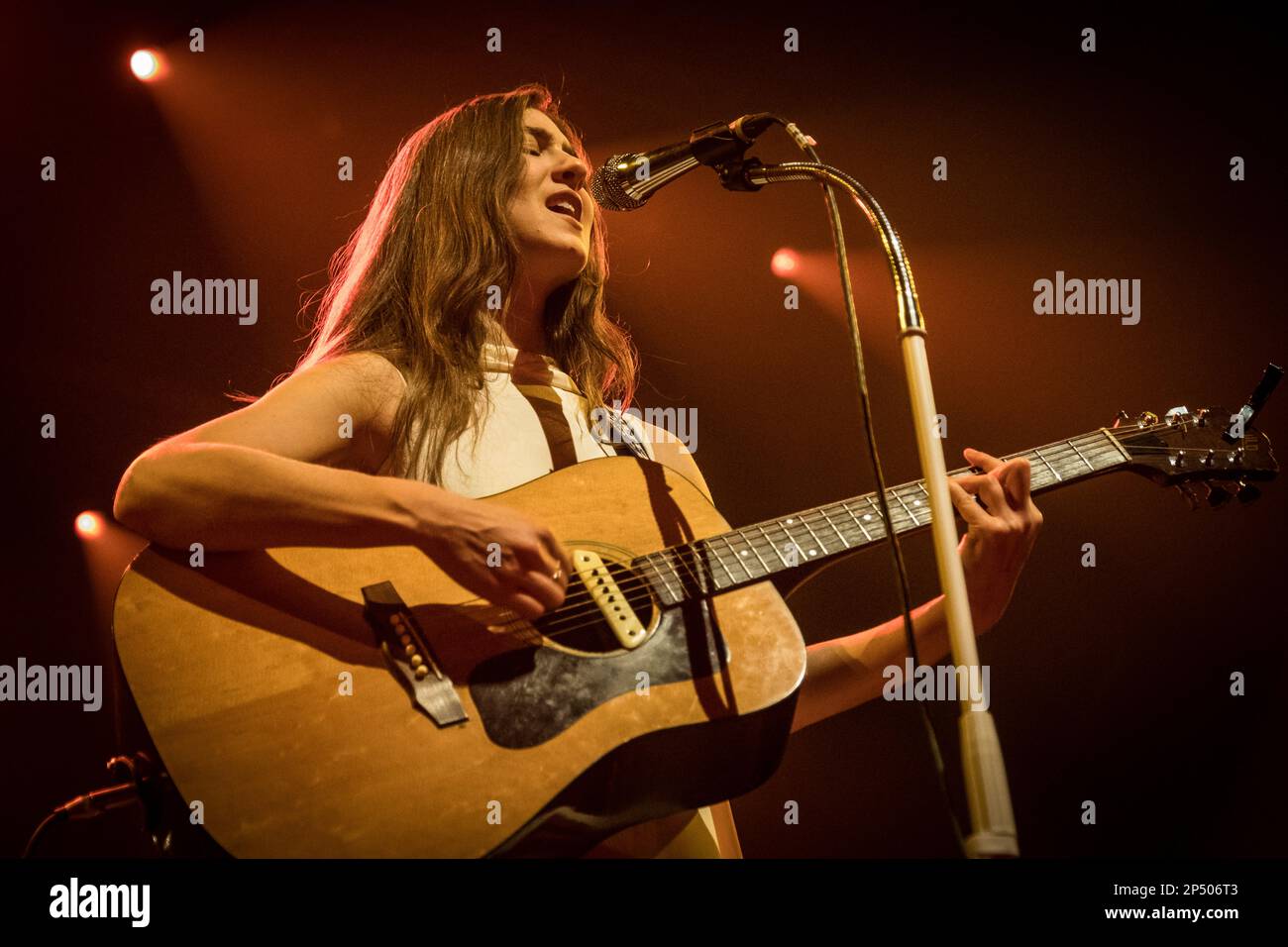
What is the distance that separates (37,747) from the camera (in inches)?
120

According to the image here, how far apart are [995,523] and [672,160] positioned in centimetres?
106

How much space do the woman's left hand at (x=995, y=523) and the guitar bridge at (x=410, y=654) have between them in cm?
116

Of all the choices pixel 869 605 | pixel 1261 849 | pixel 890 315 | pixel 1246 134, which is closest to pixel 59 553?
pixel 869 605

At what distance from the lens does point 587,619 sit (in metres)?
1.67

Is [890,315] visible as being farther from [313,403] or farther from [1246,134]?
[313,403]

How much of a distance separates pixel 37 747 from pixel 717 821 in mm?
2467

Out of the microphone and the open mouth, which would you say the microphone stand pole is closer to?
the microphone

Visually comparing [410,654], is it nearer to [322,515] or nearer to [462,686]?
[462,686]

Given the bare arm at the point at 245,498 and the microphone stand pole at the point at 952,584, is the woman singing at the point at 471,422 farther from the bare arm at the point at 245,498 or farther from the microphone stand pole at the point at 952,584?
the microphone stand pole at the point at 952,584

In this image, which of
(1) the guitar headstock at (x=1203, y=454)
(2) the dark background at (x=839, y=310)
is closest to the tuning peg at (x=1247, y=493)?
(1) the guitar headstock at (x=1203, y=454)

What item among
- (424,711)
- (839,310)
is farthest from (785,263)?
(424,711)

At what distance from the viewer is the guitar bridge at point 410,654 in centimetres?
149

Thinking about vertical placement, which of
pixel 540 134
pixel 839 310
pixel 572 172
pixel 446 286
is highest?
pixel 540 134

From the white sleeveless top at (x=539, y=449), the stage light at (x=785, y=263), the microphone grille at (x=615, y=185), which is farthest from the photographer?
the stage light at (x=785, y=263)
